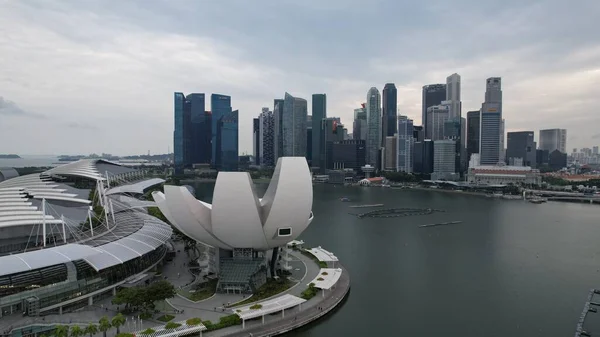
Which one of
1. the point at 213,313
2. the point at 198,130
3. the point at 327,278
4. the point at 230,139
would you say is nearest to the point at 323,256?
the point at 327,278

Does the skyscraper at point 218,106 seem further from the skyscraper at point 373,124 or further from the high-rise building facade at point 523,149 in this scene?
the high-rise building facade at point 523,149

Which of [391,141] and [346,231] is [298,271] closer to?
[346,231]

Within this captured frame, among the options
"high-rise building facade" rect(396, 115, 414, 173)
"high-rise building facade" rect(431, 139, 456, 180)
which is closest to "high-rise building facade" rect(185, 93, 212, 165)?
"high-rise building facade" rect(396, 115, 414, 173)

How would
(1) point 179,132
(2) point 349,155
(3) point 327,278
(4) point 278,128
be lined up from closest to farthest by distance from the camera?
(3) point 327,278 → (1) point 179,132 → (2) point 349,155 → (4) point 278,128

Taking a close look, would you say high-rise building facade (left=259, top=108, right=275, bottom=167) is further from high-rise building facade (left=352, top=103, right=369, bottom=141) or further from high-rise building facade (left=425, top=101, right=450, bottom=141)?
high-rise building facade (left=425, top=101, right=450, bottom=141)

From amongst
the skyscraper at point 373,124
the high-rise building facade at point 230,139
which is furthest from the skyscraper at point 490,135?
the high-rise building facade at point 230,139

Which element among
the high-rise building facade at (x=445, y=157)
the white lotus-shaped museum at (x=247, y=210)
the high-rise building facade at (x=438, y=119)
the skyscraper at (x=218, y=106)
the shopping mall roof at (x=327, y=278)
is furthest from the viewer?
the high-rise building facade at (x=438, y=119)

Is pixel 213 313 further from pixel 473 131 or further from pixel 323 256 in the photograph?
pixel 473 131
